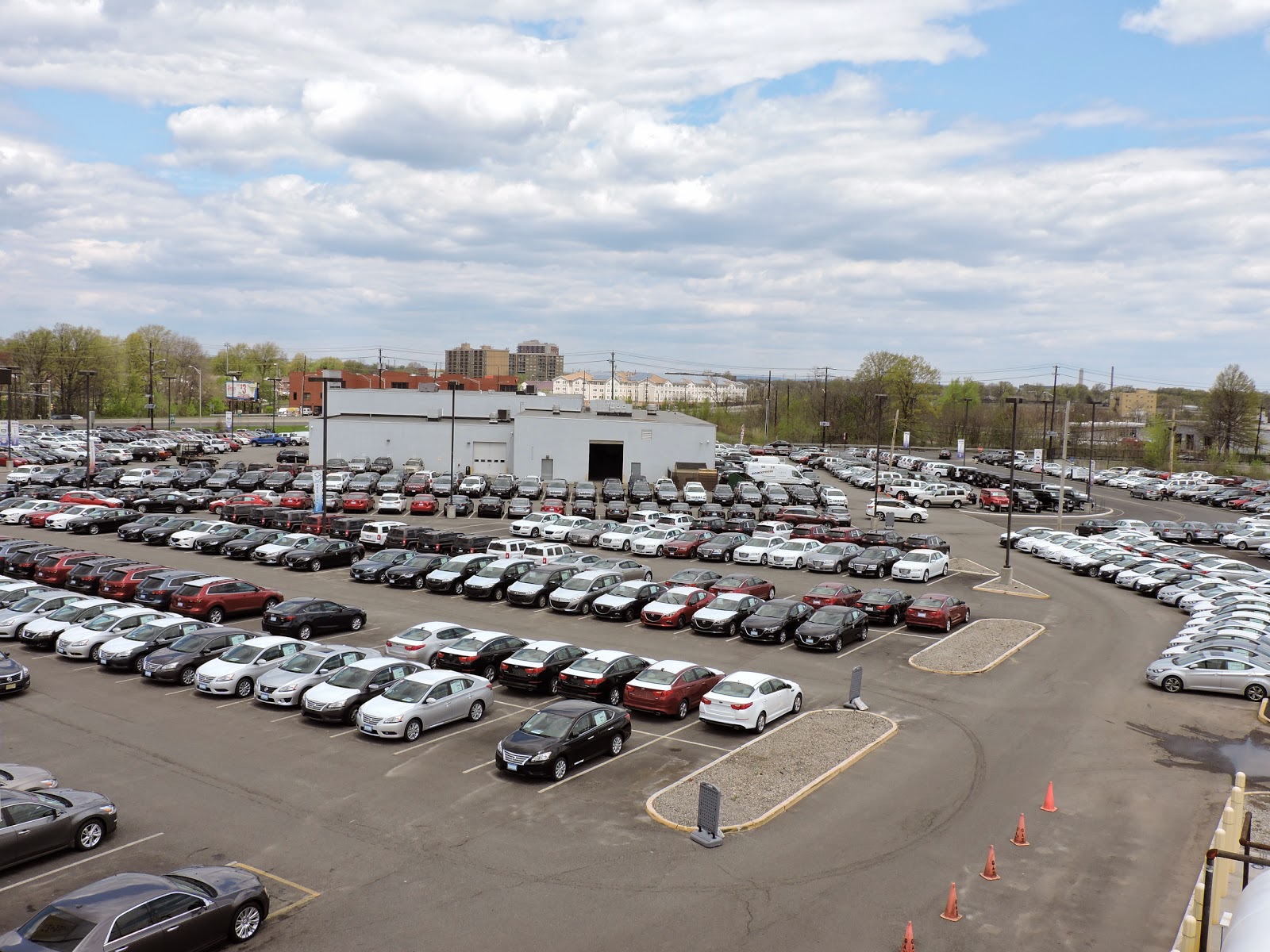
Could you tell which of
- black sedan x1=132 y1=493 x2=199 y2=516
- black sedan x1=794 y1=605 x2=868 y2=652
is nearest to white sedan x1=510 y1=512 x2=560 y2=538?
black sedan x1=132 y1=493 x2=199 y2=516

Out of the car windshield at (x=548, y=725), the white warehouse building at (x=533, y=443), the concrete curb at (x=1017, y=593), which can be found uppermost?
the white warehouse building at (x=533, y=443)

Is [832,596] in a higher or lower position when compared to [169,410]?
lower

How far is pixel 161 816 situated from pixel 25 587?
1764cm

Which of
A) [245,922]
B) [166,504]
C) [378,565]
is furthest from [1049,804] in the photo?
[166,504]

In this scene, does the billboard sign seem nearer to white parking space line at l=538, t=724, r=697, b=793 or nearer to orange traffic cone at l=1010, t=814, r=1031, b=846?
white parking space line at l=538, t=724, r=697, b=793

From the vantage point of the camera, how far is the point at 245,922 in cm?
1096

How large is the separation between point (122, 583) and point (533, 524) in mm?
19068

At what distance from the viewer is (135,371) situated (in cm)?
14288

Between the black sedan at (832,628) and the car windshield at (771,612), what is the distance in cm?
70

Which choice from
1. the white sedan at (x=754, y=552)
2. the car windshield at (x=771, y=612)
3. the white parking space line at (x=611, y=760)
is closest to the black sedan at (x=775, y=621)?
the car windshield at (x=771, y=612)

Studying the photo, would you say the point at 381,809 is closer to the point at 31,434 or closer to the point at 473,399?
the point at 473,399

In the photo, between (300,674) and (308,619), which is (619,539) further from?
(300,674)

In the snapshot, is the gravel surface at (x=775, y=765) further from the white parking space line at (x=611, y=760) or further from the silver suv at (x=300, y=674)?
the silver suv at (x=300, y=674)

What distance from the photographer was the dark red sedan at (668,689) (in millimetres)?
20297
